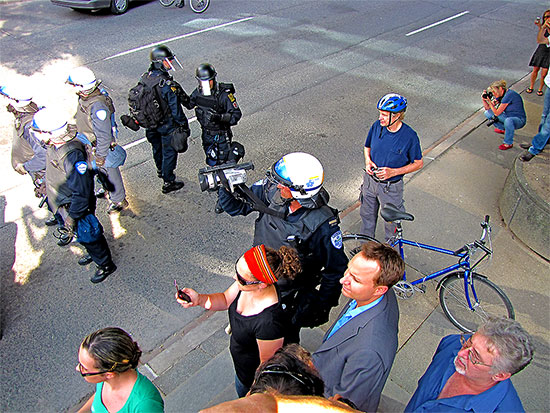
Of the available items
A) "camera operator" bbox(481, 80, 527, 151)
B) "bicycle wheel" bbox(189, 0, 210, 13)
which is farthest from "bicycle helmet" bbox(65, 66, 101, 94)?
"bicycle wheel" bbox(189, 0, 210, 13)

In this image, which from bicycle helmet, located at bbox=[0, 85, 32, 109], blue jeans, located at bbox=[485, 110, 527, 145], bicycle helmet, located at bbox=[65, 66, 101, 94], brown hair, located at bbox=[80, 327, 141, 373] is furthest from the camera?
blue jeans, located at bbox=[485, 110, 527, 145]

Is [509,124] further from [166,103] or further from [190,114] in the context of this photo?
[190,114]

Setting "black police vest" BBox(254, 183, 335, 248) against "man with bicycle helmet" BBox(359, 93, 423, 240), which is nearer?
"black police vest" BBox(254, 183, 335, 248)

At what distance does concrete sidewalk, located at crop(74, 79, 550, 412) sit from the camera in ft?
12.2

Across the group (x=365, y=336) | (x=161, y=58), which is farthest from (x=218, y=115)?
(x=365, y=336)

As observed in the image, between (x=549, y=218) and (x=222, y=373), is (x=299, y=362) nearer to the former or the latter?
(x=222, y=373)

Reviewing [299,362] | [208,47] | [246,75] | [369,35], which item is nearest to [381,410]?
[299,362]

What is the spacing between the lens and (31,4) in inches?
544

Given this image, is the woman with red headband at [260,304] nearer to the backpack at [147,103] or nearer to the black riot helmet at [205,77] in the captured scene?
→ the black riot helmet at [205,77]

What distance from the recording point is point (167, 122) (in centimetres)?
567

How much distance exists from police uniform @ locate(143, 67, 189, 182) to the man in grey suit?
12.1 ft

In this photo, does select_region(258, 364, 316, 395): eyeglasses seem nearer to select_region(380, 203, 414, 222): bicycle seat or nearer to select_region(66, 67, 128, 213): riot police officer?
select_region(380, 203, 414, 222): bicycle seat

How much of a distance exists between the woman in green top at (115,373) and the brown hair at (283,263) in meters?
0.97

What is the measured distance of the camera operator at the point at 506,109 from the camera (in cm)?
709
